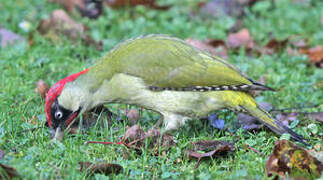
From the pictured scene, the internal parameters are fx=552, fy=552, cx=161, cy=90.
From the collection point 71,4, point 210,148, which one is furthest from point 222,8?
point 210,148

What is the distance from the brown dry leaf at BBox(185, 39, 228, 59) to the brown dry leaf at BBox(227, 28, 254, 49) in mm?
116

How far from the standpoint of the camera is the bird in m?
4.34

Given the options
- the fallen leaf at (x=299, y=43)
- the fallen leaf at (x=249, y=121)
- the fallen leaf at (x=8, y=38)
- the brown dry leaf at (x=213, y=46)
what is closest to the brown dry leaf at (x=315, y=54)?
the fallen leaf at (x=299, y=43)

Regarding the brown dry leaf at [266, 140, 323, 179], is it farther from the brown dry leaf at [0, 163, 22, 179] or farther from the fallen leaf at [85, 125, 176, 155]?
the brown dry leaf at [0, 163, 22, 179]

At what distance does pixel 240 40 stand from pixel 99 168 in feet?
10.9

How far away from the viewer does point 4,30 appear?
6.18 m

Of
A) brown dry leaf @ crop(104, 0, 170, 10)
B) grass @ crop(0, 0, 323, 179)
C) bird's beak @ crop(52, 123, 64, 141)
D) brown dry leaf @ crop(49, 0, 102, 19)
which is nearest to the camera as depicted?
grass @ crop(0, 0, 323, 179)

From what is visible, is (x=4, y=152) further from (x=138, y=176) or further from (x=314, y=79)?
(x=314, y=79)

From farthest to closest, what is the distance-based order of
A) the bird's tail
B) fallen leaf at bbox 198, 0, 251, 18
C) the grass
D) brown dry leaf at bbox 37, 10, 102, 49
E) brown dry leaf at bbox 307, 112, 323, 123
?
1. fallen leaf at bbox 198, 0, 251, 18
2. brown dry leaf at bbox 37, 10, 102, 49
3. brown dry leaf at bbox 307, 112, 323, 123
4. the bird's tail
5. the grass

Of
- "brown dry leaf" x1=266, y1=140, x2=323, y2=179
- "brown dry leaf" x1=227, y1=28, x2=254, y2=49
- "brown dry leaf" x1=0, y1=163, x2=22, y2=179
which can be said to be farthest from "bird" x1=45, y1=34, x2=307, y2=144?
"brown dry leaf" x1=227, y1=28, x2=254, y2=49

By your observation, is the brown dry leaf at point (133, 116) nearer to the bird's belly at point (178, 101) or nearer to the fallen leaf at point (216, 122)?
the bird's belly at point (178, 101)

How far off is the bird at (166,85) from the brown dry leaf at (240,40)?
5.94ft

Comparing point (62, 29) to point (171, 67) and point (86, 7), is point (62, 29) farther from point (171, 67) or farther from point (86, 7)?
point (171, 67)

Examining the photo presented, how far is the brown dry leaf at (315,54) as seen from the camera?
5.88m
